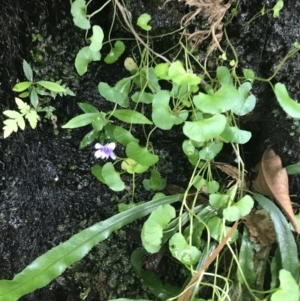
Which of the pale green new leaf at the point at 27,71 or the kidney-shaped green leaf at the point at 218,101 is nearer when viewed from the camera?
the kidney-shaped green leaf at the point at 218,101

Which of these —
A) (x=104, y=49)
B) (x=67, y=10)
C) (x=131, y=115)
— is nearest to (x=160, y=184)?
(x=131, y=115)

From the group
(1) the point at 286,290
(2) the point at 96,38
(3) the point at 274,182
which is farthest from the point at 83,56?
(1) the point at 286,290

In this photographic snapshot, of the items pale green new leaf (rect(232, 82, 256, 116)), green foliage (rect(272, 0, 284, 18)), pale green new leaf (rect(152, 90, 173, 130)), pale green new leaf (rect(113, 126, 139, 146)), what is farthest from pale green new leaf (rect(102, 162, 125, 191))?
green foliage (rect(272, 0, 284, 18))

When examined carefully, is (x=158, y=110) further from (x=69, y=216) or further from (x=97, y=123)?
(x=69, y=216)


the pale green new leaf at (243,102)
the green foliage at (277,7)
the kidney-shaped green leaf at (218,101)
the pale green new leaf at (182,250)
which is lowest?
the pale green new leaf at (182,250)

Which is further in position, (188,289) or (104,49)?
(104,49)

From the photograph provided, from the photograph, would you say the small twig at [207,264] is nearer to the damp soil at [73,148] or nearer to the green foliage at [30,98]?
the damp soil at [73,148]

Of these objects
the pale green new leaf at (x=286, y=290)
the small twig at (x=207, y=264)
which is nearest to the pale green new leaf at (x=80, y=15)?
the small twig at (x=207, y=264)
